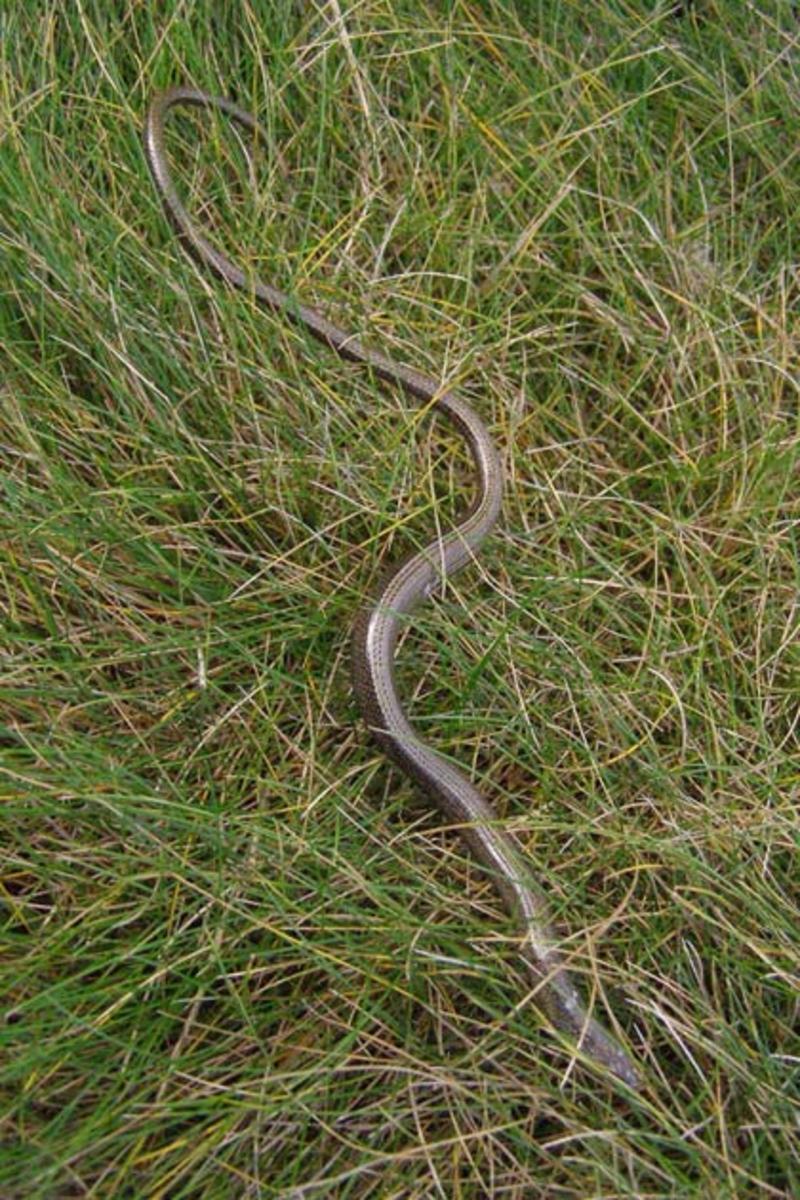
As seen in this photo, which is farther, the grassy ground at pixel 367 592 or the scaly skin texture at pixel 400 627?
the scaly skin texture at pixel 400 627

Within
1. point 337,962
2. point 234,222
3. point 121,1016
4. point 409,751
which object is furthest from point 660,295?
point 121,1016

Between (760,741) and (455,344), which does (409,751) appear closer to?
(760,741)

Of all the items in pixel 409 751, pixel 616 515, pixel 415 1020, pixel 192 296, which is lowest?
pixel 415 1020

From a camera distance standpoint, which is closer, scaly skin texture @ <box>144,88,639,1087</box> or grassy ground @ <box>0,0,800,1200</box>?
grassy ground @ <box>0,0,800,1200</box>
